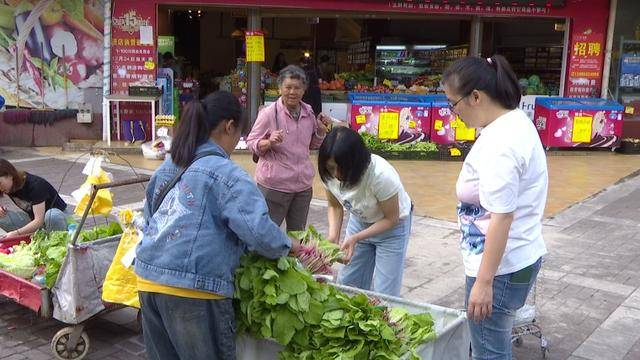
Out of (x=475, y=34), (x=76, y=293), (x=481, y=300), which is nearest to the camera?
(x=481, y=300)

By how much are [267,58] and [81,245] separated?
13.5 metres

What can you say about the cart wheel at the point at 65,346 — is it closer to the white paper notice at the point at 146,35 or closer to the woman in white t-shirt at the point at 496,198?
the woman in white t-shirt at the point at 496,198

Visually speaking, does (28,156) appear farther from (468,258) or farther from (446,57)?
(468,258)

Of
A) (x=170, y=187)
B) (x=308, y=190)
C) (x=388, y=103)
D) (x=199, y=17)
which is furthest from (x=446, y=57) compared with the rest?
(x=170, y=187)

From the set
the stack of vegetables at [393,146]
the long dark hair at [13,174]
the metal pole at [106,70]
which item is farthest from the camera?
the metal pole at [106,70]

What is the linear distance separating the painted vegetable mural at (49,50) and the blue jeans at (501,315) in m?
10.6

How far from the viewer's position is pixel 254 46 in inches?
452

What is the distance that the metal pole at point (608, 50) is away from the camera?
12.8 meters

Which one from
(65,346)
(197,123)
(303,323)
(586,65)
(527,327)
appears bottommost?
(65,346)

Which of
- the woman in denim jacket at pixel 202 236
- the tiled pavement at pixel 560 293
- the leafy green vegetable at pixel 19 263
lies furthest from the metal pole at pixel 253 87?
the woman in denim jacket at pixel 202 236

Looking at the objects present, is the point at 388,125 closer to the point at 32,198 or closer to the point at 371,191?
the point at 32,198

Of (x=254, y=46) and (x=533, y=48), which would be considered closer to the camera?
(x=254, y=46)

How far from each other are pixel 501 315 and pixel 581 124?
1039cm

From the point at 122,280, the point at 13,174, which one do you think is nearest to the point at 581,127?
the point at 13,174
